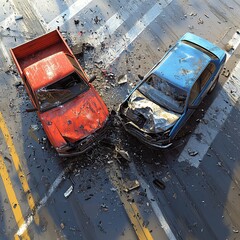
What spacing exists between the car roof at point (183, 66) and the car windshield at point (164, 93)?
14 cm

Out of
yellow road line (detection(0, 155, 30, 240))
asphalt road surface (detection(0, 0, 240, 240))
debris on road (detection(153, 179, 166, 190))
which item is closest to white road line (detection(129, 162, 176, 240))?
asphalt road surface (detection(0, 0, 240, 240))

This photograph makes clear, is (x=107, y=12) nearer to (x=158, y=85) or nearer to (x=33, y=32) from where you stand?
(x=33, y=32)

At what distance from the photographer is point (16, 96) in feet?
32.0

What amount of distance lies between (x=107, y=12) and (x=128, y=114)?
487cm

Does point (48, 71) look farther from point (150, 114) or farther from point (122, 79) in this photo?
point (150, 114)

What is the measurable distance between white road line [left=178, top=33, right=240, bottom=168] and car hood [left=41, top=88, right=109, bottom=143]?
248 centimetres

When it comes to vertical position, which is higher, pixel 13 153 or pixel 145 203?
pixel 13 153

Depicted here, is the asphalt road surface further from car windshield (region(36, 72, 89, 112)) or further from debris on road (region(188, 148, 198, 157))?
car windshield (region(36, 72, 89, 112))

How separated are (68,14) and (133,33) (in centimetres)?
248

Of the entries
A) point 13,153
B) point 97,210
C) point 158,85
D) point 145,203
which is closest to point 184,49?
point 158,85

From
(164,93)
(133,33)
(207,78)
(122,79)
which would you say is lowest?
(122,79)

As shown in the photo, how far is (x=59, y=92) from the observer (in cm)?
841

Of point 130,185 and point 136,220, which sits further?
point 130,185

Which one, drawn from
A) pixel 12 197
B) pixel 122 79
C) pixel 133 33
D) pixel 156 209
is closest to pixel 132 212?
pixel 156 209
